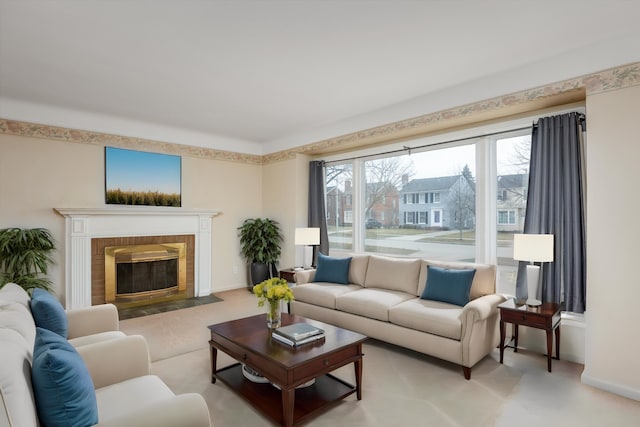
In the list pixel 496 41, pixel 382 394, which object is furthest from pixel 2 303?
pixel 496 41

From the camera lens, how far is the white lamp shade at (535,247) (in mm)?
3086

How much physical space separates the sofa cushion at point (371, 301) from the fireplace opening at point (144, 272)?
3.17m

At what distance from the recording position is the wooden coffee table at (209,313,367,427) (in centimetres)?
221

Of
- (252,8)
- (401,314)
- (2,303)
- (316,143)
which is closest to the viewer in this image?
(2,303)

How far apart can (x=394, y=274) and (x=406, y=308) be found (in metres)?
0.82

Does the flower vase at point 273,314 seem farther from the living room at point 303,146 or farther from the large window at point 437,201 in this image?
the large window at point 437,201

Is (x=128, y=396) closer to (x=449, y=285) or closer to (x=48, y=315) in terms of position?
(x=48, y=315)

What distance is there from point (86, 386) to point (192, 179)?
4779 millimetres

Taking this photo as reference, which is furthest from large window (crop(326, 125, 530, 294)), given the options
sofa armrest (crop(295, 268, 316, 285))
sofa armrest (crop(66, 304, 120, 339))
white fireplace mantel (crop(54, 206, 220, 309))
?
sofa armrest (crop(66, 304, 120, 339))

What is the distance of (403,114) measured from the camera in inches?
170

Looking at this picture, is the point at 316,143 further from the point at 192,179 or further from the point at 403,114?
the point at 192,179

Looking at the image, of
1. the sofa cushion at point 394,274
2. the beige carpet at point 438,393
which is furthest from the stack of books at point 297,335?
the sofa cushion at point 394,274

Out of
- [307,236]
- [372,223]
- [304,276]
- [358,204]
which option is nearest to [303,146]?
[358,204]

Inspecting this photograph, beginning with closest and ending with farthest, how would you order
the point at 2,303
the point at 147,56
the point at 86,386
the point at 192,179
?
the point at 86,386 → the point at 2,303 → the point at 147,56 → the point at 192,179
